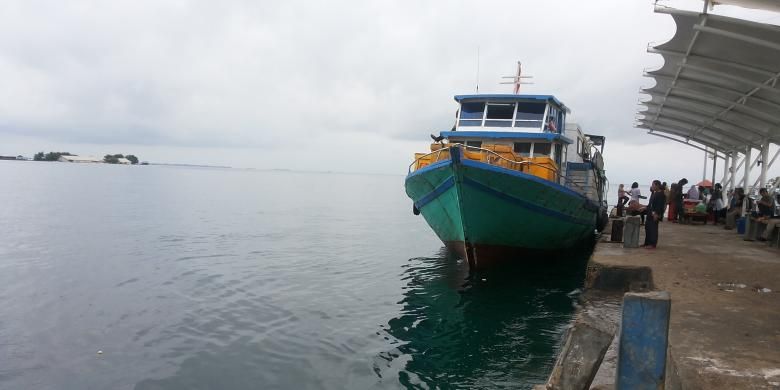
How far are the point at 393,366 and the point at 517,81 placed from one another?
13.6 metres

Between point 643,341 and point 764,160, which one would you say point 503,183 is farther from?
point 764,160

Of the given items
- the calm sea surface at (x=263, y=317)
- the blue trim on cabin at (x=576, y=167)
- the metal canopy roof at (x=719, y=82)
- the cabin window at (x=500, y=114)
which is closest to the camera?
the calm sea surface at (x=263, y=317)

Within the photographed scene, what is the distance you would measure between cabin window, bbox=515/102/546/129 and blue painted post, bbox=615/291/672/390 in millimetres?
11421

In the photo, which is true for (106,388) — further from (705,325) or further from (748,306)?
(748,306)

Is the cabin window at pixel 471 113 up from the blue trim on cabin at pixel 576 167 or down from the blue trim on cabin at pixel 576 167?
up

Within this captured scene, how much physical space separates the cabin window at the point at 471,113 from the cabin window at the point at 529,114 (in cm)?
101

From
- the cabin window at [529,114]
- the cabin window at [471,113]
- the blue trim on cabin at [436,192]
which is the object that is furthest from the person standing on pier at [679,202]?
the blue trim on cabin at [436,192]

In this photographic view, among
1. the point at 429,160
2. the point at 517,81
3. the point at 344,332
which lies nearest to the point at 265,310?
the point at 344,332

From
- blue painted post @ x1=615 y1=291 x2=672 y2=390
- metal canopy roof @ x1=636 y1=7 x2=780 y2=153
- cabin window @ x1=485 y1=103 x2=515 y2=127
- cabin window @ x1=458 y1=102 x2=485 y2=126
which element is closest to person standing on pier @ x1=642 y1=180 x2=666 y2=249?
metal canopy roof @ x1=636 y1=7 x2=780 y2=153

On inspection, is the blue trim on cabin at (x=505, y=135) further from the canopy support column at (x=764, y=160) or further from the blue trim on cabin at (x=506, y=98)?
the canopy support column at (x=764, y=160)

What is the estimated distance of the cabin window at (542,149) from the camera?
1454 centimetres

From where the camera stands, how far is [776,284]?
7863mm

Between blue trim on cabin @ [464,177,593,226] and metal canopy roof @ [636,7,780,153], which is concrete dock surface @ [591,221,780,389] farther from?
metal canopy roof @ [636,7,780,153]

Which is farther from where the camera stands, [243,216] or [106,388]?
[243,216]
